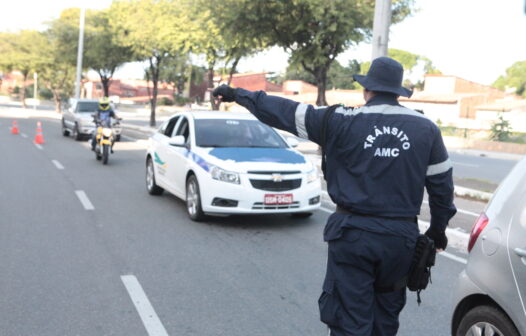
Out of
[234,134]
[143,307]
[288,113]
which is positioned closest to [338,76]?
Result: [234,134]

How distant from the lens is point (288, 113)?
3.17 meters

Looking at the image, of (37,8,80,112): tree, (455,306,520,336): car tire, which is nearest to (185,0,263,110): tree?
(455,306,520,336): car tire

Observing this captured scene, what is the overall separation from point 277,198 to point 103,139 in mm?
8808

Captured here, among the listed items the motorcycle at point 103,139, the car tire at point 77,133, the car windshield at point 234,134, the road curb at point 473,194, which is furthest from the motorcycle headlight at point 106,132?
the road curb at point 473,194

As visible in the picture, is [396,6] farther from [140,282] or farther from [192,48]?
[140,282]

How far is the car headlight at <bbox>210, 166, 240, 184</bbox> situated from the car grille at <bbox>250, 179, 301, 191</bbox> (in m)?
0.24

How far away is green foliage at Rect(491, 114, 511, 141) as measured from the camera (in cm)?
3528

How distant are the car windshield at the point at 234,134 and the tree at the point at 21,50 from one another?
44783mm

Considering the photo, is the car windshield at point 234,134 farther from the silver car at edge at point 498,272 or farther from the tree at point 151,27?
the tree at point 151,27

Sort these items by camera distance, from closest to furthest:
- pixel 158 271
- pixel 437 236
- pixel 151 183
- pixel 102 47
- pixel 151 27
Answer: pixel 437 236
pixel 158 271
pixel 151 183
pixel 151 27
pixel 102 47

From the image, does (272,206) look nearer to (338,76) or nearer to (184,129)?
(184,129)

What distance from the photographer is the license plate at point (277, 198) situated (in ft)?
27.0

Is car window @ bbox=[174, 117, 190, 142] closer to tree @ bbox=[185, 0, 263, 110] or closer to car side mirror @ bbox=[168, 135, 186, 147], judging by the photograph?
car side mirror @ bbox=[168, 135, 186, 147]

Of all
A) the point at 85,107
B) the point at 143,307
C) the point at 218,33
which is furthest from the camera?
the point at 85,107
